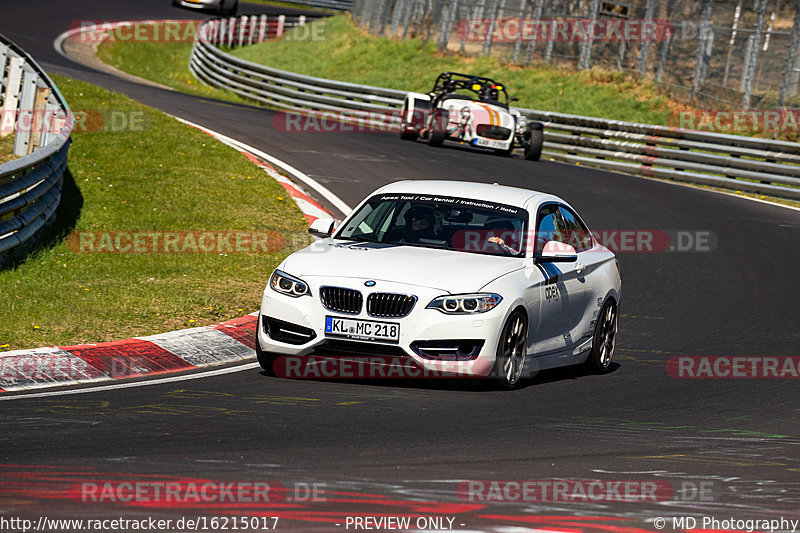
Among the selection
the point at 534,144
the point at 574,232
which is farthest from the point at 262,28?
the point at 574,232

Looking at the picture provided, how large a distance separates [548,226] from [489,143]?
15948 mm

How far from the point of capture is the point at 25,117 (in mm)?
16297

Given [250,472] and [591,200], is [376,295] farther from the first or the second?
[591,200]

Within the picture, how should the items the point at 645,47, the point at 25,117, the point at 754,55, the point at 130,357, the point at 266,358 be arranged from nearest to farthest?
the point at 266,358, the point at 130,357, the point at 25,117, the point at 754,55, the point at 645,47

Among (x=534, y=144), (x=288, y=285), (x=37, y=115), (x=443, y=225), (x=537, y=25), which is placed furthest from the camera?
(x=537, y=25)

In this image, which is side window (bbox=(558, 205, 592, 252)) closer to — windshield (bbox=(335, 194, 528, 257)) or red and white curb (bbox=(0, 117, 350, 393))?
windshield (bbox=(335, 194, 528, 257))

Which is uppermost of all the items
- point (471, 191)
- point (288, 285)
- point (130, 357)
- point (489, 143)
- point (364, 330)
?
point (471, 191)

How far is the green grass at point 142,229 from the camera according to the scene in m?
10.1

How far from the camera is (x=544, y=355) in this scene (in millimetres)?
9266

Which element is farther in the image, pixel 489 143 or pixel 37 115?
pixel 489 143

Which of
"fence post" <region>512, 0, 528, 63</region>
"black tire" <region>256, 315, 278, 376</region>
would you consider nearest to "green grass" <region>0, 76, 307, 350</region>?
"black tire" <region>256, 315, 278, 376</region>

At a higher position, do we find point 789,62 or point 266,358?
point 789,62

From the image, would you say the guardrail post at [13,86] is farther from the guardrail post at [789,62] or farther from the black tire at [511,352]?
the guardrail post at [789,62]

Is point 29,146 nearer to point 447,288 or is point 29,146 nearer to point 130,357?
point 130,357
